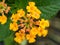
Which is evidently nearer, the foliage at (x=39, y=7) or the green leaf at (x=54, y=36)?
the foliage at (x=39, y=7)

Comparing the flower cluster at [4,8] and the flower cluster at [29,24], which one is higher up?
the flower cluster at [4,8]

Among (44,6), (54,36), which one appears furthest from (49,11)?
(54,36)

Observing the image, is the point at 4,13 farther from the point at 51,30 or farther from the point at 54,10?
the point at 51,30

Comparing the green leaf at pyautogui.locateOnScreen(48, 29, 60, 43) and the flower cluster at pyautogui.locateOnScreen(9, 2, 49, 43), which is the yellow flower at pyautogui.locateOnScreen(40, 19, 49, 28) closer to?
the flower cluster at pyautogui.locateOnScreen(9, 2, 49, 43)

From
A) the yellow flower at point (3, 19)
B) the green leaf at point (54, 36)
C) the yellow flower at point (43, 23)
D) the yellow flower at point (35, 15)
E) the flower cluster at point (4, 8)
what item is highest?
the flower cluster at point (4, 8)

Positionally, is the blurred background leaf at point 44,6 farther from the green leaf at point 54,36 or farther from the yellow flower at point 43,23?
the green leaf at point 54,36

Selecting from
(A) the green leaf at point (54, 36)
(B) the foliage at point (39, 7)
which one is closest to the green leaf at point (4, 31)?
(B) the foliage at point (39, 7)

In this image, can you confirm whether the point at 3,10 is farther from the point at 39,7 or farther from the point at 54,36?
the point at 54,36

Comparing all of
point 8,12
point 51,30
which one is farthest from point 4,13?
point 51,30
